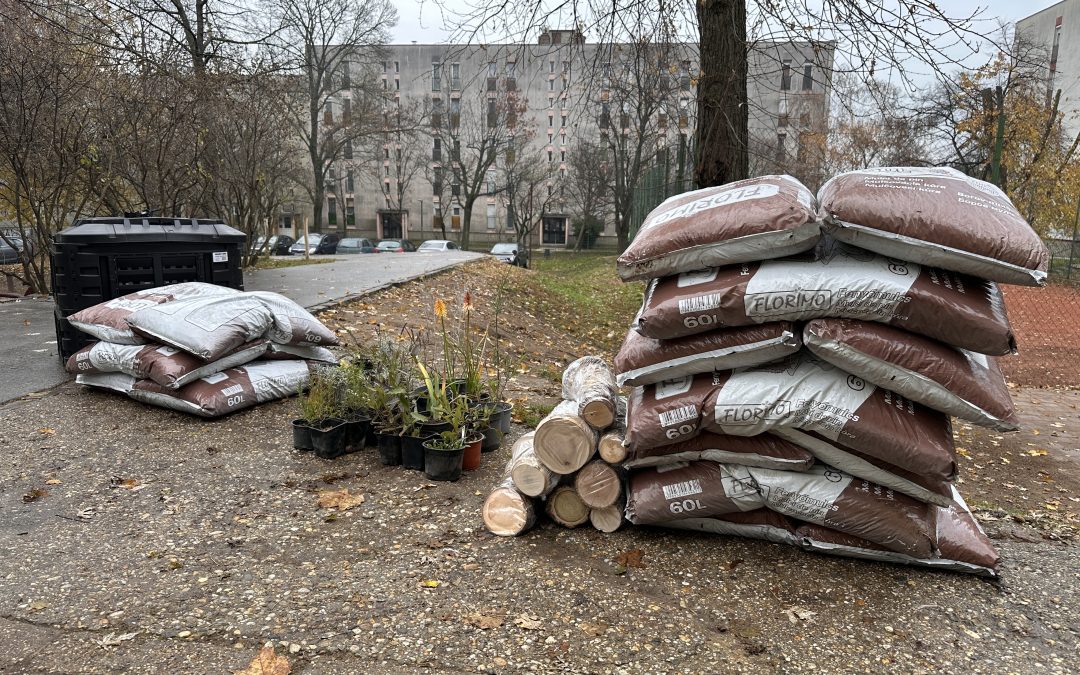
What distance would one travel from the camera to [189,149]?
1204cm

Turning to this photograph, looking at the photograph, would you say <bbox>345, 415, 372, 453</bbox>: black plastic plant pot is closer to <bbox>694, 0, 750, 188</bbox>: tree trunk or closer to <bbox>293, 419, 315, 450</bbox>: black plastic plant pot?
<bbox>293, 419, 315, 450</bbox>: black plastic plant pot

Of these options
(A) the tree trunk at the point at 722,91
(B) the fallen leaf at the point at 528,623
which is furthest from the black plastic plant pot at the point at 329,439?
(A) the tree trunk at the point at 722,91

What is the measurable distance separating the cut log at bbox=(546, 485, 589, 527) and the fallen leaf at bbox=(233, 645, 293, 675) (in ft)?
4.67

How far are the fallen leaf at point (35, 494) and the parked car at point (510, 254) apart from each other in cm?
2415

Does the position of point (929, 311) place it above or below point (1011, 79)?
below

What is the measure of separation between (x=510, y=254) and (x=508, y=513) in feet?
84.3

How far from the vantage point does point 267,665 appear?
2377 millimetres

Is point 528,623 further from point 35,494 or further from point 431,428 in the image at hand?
point 35,494

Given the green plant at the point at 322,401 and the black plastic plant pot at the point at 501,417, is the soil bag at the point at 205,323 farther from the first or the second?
the black plastic plant pot at the point at 501,417

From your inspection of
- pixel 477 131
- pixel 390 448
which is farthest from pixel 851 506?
pixel 477 131

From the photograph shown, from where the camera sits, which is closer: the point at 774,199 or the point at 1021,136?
the point at 774,199

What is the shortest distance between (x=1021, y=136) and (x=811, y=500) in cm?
2408

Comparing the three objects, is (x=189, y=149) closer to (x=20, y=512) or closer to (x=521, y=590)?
(x=20, y=512)

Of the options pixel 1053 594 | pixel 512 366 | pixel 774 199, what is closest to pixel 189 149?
pixel 512 366
